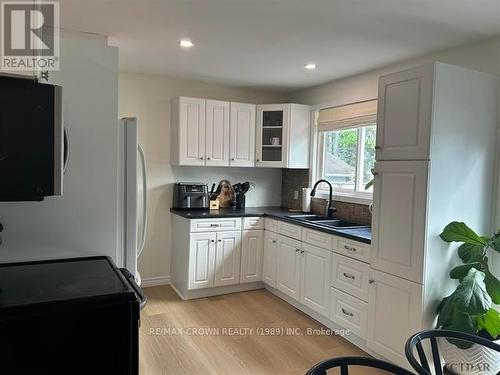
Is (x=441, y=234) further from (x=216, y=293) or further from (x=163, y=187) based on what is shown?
(x=163, y=187)

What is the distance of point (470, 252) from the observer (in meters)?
2.29

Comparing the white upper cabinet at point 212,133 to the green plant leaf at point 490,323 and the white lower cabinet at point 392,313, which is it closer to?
the white lower cabinet at point 392,313

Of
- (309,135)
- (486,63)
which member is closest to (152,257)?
(309,135)

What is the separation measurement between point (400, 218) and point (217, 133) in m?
2.29

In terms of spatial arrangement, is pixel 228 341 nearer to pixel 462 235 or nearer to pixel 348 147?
pixel 462 235

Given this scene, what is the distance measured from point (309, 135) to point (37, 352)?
11.7ft

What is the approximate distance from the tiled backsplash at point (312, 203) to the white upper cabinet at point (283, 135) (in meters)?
0.27

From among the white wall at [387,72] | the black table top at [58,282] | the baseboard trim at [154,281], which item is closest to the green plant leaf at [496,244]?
the white wall at [387,72]

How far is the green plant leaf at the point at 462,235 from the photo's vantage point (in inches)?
89.7

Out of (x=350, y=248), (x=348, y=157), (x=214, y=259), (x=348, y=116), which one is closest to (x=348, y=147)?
(x=348, y=157)

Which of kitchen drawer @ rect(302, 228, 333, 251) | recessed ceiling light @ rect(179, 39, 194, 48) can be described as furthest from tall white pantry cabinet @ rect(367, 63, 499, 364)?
recessed ceiling light @ rect(179, 39, 194, 48)

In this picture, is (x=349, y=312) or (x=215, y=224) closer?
(x=349, y=312)

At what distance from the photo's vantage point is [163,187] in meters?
4.12

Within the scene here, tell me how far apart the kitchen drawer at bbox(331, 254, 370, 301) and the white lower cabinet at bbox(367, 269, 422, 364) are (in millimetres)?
103
